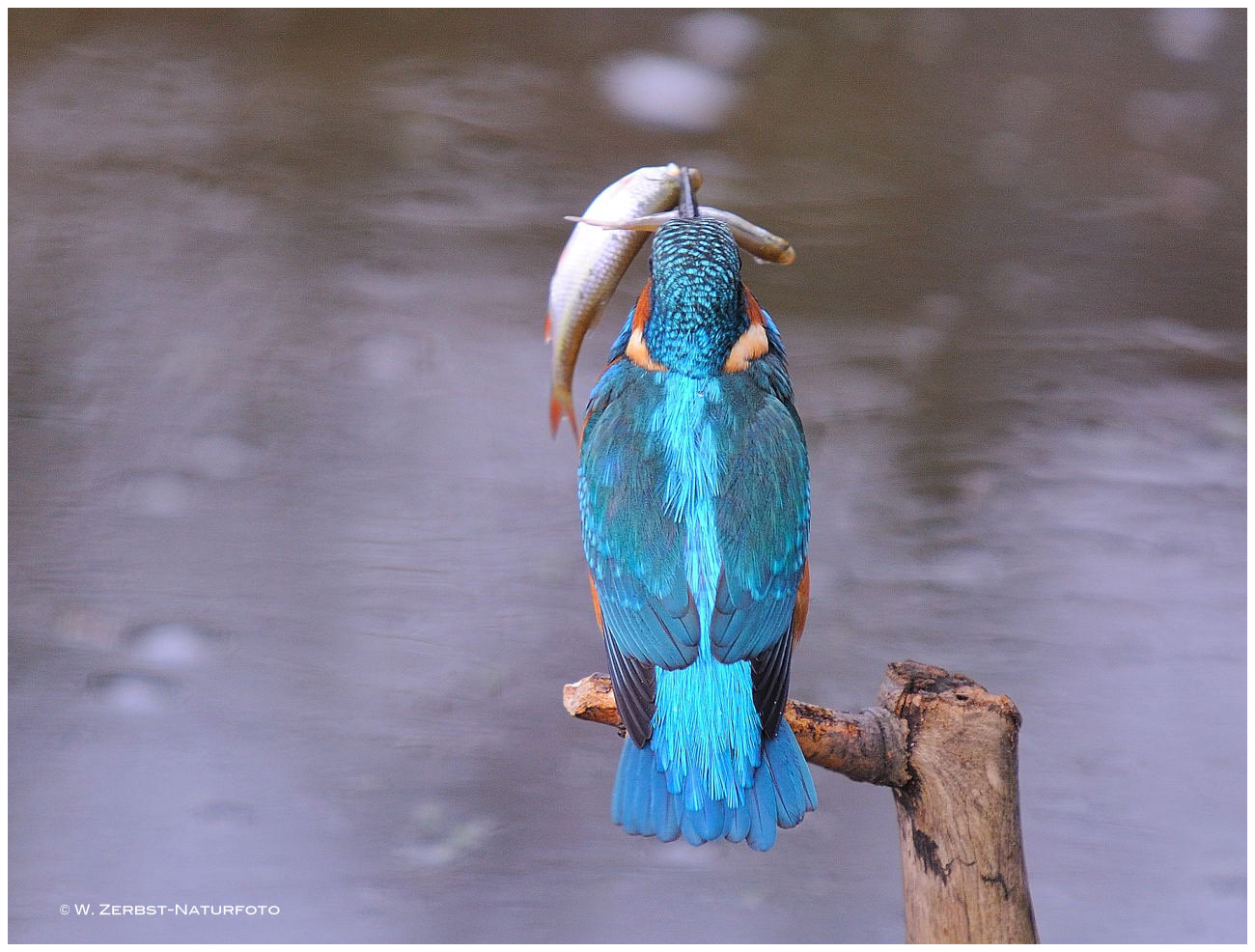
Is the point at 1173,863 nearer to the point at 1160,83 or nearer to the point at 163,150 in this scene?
the point at 1160,83

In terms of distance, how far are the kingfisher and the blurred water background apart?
619 millimetres

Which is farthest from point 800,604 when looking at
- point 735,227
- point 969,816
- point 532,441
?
point 532,441

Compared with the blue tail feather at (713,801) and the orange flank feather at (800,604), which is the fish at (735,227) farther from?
the blue tail feather at (713,801)

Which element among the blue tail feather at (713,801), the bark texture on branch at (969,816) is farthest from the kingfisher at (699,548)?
the bark texture on branch at (969,816)

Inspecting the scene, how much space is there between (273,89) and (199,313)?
0.39m

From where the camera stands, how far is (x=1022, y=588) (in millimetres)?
1774

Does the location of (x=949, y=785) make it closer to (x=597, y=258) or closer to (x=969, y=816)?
(x=969, y=816)

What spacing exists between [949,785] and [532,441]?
3.13 ft

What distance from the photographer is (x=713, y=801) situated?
3.42ft

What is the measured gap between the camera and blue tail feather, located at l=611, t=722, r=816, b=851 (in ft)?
3.41

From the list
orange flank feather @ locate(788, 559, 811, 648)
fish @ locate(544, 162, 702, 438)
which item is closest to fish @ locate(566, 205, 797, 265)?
fish @ locate(544, 162, 702, 438)

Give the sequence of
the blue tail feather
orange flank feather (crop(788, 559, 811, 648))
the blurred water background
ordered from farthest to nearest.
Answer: the blurred water background
orange flank feather (crop(788, 559, 811, 648))
the blue tail feather

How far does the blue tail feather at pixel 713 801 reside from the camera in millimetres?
1040

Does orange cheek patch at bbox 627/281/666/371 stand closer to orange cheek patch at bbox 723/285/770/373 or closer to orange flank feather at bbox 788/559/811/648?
orange cheek patch at bbox 723/285/770/373
